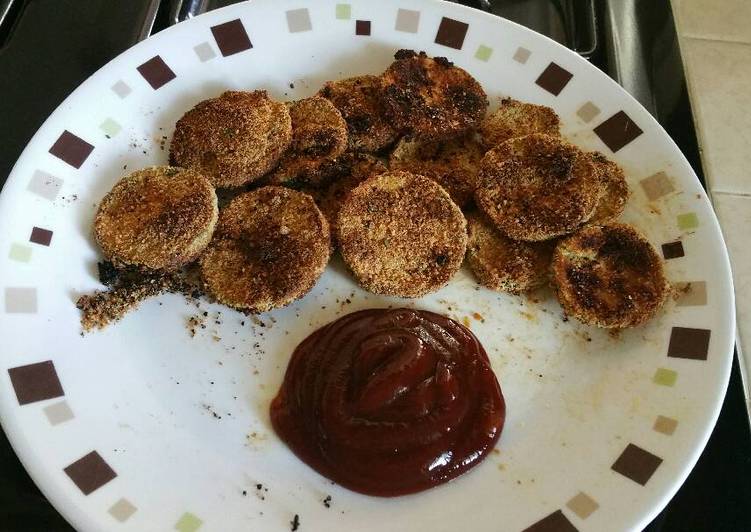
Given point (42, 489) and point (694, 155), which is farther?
point (694, 155)

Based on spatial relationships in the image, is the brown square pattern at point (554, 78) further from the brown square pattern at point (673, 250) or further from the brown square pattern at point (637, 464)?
the brown square pattern at point (637, 464)

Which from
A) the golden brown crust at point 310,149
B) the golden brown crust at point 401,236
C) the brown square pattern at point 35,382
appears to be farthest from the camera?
the golden brown crust at point 310,149

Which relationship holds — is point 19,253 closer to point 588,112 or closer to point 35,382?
point 35,382

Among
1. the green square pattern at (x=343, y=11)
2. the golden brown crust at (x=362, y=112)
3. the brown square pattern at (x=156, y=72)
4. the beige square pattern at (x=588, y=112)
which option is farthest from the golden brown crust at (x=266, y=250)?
the beige square pattern at (x=588, y=112)

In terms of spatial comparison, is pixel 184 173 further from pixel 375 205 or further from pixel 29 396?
pixel 29 396


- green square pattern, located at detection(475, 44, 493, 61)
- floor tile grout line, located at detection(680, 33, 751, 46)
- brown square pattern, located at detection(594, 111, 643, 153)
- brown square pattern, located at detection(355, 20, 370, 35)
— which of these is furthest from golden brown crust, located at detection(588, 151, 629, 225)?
floor tile grout line, located at detection(680, 33, 751, 46)

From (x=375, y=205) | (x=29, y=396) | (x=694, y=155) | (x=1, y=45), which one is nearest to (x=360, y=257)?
(x=375, y=205)

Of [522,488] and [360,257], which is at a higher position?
[360,257]
